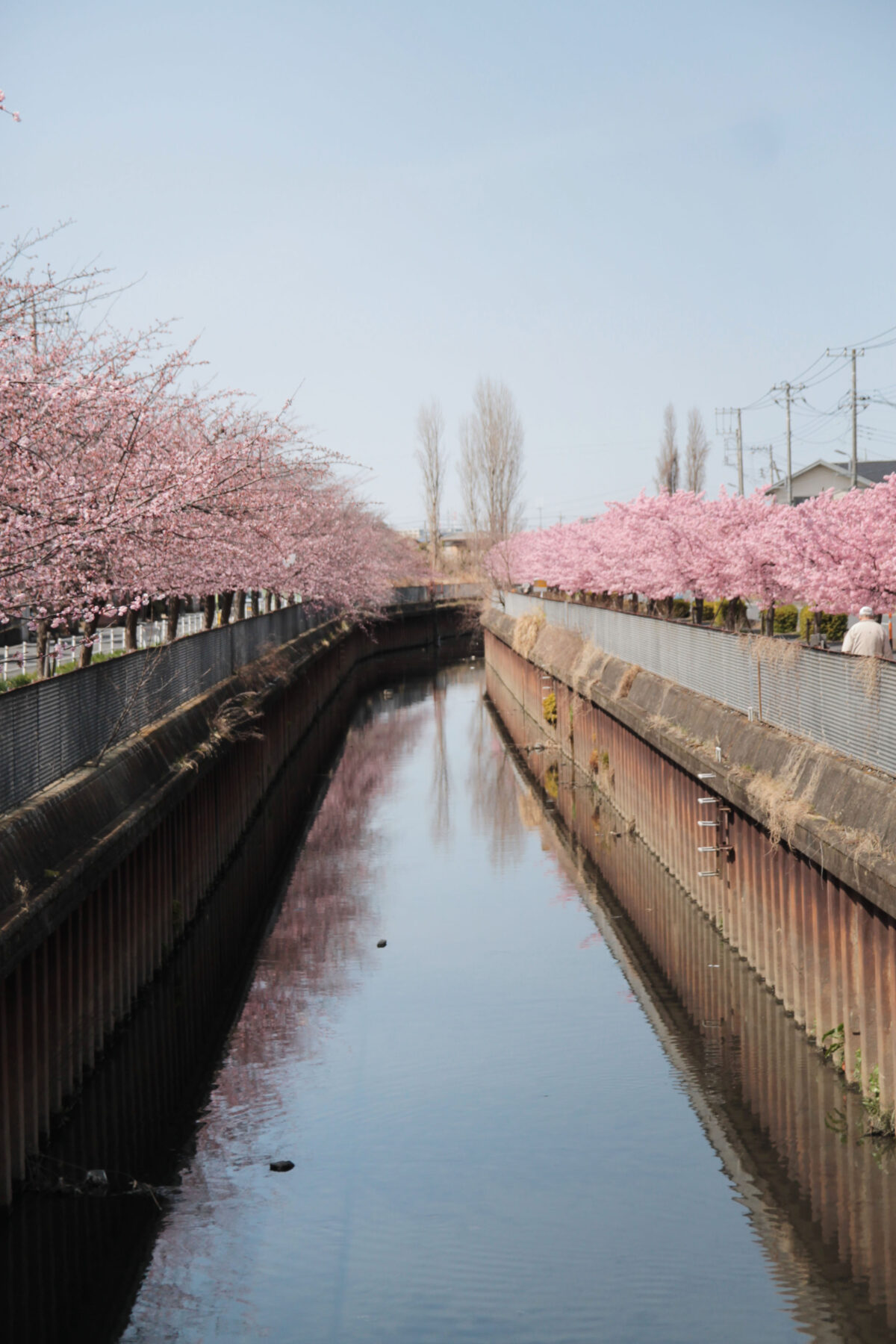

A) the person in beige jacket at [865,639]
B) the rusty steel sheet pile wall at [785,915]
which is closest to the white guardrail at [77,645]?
the rusty steel sheet pile wall at [785,915]

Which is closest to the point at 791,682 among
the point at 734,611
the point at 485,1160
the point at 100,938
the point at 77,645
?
the point at 485,1160

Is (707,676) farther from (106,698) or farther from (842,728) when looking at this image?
(106,698)

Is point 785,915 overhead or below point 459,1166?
overhead

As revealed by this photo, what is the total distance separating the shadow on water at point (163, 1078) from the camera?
441 inches

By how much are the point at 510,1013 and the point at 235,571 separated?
763 inches

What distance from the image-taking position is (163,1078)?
52.3 ft

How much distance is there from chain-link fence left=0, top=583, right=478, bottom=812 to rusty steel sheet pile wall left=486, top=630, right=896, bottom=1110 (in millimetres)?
7434

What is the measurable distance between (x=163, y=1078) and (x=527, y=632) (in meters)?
39.6

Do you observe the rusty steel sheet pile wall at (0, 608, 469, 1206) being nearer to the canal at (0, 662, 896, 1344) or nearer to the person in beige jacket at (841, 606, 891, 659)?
the canal at (0, 662, 896, 1344)

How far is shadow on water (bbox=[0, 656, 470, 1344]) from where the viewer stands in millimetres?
11195

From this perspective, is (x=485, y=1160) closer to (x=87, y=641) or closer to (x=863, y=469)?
(x=87, y=641)

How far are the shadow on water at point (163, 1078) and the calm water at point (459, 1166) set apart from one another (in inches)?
5.7

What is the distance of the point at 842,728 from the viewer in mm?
14367

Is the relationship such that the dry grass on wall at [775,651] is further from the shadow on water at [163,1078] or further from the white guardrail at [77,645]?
the white guardrail at [77,645]
